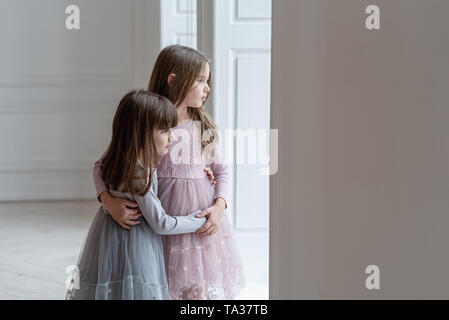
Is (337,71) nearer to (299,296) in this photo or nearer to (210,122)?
(299,296)

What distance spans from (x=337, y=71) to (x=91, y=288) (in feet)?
2.04

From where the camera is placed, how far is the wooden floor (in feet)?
5.38

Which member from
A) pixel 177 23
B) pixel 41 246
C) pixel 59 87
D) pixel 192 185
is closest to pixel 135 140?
pixel 192 185

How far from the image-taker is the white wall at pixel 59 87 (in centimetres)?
245

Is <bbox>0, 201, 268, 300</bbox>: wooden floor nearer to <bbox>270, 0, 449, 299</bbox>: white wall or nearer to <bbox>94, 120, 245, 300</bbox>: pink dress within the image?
<bbox>94, 120, 245, 300</bbox>: pink dress

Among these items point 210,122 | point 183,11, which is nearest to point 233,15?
point 183,11

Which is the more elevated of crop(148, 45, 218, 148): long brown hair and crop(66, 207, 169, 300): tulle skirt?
crop(148, 45, 218, 148): long brown hair

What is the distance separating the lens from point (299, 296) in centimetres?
84

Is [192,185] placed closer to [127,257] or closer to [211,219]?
[211,219]

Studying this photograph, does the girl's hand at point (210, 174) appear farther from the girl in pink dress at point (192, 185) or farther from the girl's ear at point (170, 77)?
the girl's ear at point (170, 77)

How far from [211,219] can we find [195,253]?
0.24 ft

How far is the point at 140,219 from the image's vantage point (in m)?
1.08

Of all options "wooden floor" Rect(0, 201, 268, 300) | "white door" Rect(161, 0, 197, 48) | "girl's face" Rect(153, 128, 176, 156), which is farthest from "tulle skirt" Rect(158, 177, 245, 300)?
"white door" Rect(161, 0, 197, 48)

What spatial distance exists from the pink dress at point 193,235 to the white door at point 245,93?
11.5 inches
